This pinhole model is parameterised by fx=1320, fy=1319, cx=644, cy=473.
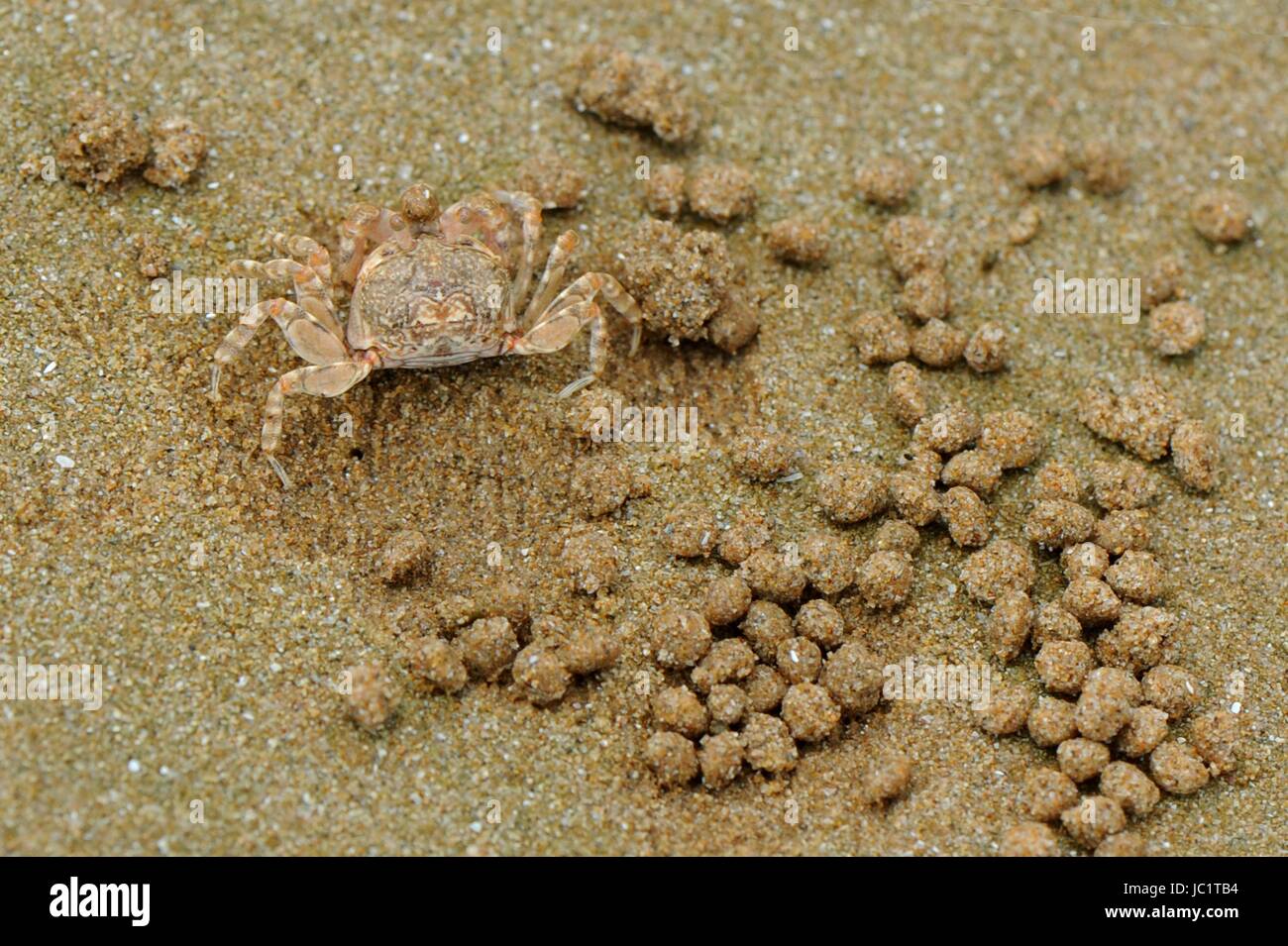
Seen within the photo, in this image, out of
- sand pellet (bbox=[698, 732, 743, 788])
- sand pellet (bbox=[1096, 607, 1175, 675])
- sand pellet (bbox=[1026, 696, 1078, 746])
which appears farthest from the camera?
sand pellet (bbox=[1096, 607, 1175, 675])

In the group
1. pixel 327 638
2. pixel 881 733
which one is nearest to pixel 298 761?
pixel 327 638

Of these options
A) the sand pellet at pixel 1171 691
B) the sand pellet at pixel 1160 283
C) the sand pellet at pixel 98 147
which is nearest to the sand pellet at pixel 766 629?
the sand pellet at pixel 1171 691

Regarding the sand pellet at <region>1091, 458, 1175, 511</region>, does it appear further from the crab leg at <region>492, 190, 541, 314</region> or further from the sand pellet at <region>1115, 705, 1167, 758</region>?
the crab leg at <region>492, 190, 541, 314</region>

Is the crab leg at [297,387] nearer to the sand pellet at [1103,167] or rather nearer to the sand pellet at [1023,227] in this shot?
the sand pellet at [1023,227]

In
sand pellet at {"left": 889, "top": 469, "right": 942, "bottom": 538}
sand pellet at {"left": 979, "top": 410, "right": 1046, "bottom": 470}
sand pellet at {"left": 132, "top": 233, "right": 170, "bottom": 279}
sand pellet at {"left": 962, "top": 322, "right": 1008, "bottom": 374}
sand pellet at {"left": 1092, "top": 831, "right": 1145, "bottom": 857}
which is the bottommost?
sand pellet at {"left": 1092, "top": 831, "right": 1145, "bottom": 857}

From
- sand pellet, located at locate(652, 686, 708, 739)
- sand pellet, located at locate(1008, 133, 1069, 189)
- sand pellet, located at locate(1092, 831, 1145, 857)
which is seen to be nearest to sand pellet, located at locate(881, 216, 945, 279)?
sand pellet, located at locate(1008, 133, 1069, 189)

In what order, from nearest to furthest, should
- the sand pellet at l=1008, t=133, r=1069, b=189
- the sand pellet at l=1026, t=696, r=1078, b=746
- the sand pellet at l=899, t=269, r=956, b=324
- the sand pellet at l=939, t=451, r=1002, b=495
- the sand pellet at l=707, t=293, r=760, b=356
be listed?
1. the sand pellet at l=1026, t=696, r=1078, b=746
2. the sand pellet at l=939, t=451, r=1002, b=495
3. the sand pellet at l=707, t=293, r=760, b=356
4. the sand pellet at l=899, t=269, r=956, b=324
5. the sand pellet at l=1008, t=133, r=1069, b=189
